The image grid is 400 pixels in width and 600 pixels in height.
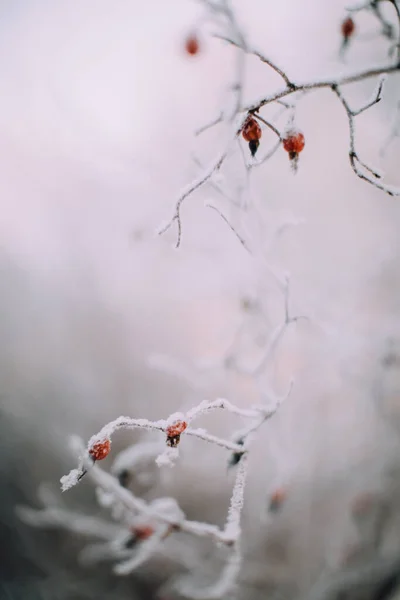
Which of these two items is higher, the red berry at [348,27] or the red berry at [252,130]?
the red berry at [348,27]

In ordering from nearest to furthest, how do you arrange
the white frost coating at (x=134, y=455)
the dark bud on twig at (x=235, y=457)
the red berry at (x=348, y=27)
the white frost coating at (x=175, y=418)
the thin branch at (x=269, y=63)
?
the thin branch at (x=269, y=63)
the white frost coating at (x=175, y=418)
the dark bud on twig at (x=235, y=457)
the red berry at (x=348, y=27)
the white frost coating at (x=134, y=455)

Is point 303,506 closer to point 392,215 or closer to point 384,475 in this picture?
point 384,475

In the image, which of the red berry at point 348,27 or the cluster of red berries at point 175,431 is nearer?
the cluster of red berries at point 175,431

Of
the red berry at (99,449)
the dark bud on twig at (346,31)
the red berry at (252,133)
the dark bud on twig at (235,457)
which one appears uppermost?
the dark bud on twig at (346,31)

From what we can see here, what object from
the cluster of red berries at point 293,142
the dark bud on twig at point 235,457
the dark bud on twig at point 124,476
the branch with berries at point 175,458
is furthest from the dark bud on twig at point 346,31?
the dark bud on twig at point 124,476

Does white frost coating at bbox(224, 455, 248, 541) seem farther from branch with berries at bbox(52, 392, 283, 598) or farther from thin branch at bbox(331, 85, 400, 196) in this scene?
thin branch at bbox(331, 85, 400, 196)

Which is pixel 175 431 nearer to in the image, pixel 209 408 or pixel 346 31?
pixel 209 408

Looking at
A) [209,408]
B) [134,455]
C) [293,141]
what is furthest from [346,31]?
[134,455]

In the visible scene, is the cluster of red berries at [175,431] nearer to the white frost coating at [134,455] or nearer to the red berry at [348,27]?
the white frost coating at [134,455]

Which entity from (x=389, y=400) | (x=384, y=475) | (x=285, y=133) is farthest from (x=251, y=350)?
(x=285, y=133)
